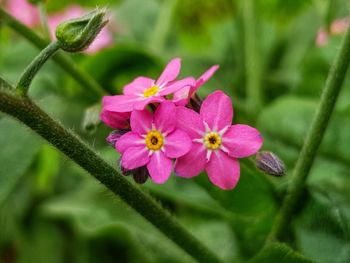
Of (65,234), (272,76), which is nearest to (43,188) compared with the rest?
(65,234)

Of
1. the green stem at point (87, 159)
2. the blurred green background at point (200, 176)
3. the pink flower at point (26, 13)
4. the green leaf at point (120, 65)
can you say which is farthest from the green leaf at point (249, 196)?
the pink flower at point (26, 13)

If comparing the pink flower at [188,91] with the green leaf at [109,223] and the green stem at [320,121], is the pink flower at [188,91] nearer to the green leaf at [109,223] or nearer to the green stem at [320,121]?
the green stem at [320,121]

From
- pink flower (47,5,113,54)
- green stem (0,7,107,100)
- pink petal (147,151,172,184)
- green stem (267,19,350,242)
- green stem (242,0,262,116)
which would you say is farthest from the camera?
pink flower (47,5,113,54)

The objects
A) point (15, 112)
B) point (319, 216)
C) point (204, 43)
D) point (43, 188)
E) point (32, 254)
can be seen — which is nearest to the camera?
point (15, 112)

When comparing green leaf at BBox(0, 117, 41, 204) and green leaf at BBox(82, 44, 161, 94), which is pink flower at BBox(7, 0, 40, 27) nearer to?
green leaf at BBox(82, 44, 161, 94)

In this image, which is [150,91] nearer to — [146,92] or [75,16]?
[146,92]

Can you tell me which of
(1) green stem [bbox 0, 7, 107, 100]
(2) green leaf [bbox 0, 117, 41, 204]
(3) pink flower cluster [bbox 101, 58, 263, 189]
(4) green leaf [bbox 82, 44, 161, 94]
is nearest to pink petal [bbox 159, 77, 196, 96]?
(3) pink flower cluster [bbox 101, 58, 263, 189]

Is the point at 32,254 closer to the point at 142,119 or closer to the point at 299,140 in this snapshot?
the point at 299,140
